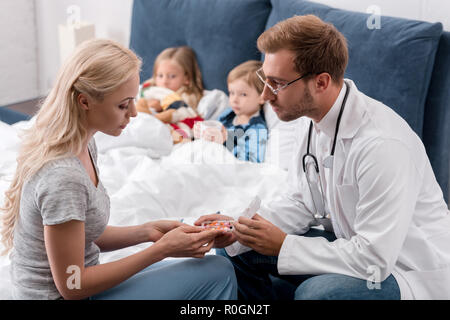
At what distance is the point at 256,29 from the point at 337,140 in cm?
131

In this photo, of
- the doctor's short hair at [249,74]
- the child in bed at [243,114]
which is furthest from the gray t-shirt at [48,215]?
the doctor's short hair at [249,74]

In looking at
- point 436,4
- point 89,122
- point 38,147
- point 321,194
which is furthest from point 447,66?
point 38,147

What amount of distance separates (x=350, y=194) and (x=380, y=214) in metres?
0.15

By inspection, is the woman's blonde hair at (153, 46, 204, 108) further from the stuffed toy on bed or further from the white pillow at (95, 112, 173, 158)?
the white pillow at (95, 112, 173, 158)

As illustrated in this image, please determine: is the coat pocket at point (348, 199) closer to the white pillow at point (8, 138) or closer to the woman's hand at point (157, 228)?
the woman's hand at point (157, 228)

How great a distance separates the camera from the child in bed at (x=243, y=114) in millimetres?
2572

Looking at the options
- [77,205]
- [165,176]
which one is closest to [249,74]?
[165,176]

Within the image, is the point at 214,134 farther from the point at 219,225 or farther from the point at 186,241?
the point at 186,241

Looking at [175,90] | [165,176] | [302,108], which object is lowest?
[165,176]

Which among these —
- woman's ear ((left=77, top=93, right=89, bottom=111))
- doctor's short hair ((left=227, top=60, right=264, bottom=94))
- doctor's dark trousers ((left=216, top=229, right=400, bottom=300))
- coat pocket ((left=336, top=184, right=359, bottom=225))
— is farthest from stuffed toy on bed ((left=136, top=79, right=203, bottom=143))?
woman's ear ((left=77, top=93, right=89, bottom=111))

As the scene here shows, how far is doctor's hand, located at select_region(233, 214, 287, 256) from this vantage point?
158 centimetres

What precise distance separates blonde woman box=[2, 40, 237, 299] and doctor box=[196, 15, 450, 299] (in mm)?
283

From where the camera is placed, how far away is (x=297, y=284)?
1814mm
